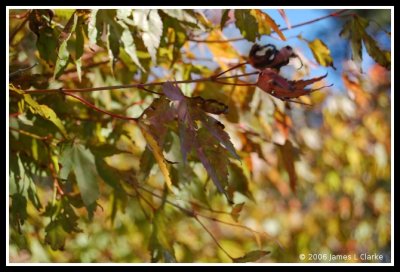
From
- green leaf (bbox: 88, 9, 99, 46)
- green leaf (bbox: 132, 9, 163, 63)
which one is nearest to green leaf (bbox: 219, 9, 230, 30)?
green leaf (bbox: 132, 9, 163, 63)

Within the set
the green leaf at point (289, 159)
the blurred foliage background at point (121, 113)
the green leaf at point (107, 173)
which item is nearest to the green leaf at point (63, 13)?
the blurred foliage background at point (121, 113)

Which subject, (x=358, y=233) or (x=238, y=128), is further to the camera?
(x=358, y=233)

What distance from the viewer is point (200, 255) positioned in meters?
2.52

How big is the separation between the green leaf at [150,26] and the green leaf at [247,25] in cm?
13

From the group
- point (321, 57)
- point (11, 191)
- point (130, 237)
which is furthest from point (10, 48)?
point (130, 237)

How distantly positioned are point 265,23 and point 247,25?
10cm

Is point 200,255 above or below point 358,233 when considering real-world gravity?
above

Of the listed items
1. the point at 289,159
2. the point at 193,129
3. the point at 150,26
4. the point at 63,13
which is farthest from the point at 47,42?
the point at 289,159

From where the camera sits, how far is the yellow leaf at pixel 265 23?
1.08m

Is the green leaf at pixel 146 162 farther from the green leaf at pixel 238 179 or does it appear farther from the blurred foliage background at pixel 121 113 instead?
the green leaf at pixel 238 179

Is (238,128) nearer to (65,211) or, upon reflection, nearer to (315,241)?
(65,211)
